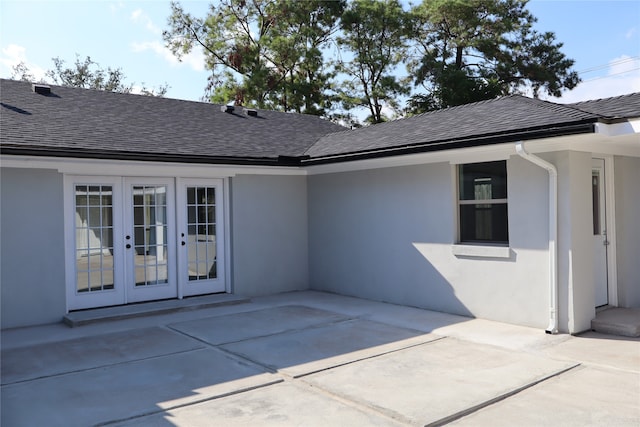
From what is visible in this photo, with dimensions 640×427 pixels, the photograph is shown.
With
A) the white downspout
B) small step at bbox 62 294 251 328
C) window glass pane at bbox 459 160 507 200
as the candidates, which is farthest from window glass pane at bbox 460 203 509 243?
small step at bbox 62 294 251 328

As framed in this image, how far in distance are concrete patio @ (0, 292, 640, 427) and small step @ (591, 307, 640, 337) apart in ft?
0.56

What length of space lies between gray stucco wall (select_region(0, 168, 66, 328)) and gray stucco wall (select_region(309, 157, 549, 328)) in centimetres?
487

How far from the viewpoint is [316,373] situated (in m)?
5.29

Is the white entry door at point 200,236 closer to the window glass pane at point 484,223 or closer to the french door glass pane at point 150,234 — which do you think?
the french door glass pane at point 150,234

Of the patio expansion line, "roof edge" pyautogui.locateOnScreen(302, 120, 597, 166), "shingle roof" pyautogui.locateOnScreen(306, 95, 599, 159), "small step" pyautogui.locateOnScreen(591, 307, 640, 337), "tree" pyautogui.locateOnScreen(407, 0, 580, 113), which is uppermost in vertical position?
"tree" pyautogui.locateOnScreen(407, 0, 580, 113)

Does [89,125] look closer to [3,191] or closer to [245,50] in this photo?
[3,191]

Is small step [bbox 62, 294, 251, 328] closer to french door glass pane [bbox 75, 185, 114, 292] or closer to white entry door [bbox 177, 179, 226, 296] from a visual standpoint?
white entry door [bbox 177, 179, 226, 296]

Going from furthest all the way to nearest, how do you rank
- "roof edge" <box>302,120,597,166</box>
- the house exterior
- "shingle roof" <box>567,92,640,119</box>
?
the house exterior → "shingle roof" <box>567,92,640,119</box> → "roof edge" <box>302,120,597,166</box>

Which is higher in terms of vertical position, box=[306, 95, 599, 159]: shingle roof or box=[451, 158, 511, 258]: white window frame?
box=[306, 95, 599, 159]: shingle roof

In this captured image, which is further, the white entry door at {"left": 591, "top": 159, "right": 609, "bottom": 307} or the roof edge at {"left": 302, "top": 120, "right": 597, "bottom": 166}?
the white entry door at {"left": 591, "top": 159, "right": 609, "bottom": 307}

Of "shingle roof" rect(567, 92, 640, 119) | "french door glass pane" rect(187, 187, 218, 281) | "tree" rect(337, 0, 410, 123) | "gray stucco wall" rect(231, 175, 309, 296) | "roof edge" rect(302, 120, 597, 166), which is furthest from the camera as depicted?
"tree" rect(337, 0, 410, 123)

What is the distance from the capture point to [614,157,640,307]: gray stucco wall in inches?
304

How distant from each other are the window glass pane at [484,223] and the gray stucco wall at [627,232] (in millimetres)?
1765

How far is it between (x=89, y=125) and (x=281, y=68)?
675 inches
